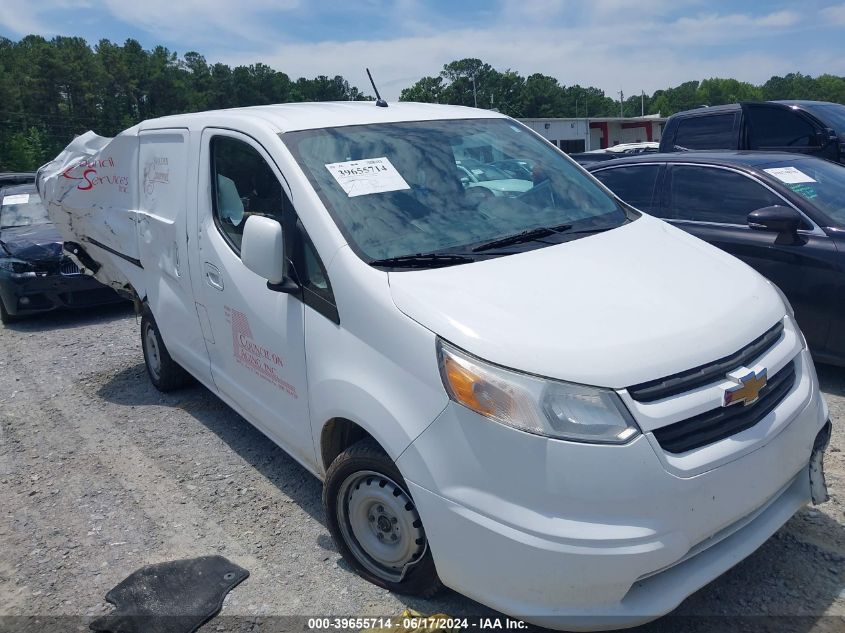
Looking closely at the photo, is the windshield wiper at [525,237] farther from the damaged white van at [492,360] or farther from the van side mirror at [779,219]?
the van side mirror at [779,219]

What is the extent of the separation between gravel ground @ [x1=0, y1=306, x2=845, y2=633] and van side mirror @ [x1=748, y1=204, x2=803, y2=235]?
1.08 meters

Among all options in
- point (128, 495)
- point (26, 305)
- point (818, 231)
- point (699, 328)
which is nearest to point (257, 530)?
point (128, 495)

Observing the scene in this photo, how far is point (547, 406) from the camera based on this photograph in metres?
2.29

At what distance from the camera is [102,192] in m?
5.38

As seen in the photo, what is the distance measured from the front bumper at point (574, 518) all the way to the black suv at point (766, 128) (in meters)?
7.20

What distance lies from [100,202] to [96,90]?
6099 cm

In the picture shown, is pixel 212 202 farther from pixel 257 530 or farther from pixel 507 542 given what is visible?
pixel 507 542

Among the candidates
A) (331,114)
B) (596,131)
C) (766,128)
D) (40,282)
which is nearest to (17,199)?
(40,282)

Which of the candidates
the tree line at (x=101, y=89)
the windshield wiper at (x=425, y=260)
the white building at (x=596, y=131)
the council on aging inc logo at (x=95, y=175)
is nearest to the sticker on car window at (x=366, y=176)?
the windshield wiper at (x=425, y=260)

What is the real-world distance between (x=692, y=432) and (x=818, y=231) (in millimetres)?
3134

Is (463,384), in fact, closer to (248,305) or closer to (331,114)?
(248,305)

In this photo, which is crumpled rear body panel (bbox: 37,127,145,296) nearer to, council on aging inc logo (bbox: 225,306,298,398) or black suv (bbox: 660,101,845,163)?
council on aging inc logo (bbox: 225,306,298,398)

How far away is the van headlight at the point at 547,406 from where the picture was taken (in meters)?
2.26

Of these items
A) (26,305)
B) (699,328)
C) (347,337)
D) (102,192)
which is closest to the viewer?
(699,328)
